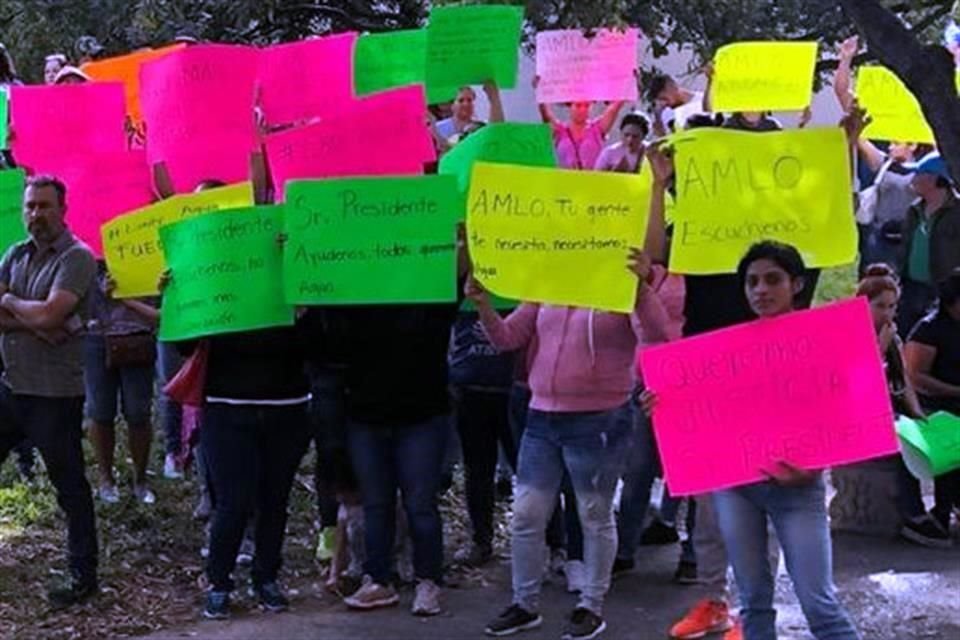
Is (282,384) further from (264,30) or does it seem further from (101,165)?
(264,30)

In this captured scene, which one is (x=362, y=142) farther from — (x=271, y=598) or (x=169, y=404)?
(x=169, y=404)

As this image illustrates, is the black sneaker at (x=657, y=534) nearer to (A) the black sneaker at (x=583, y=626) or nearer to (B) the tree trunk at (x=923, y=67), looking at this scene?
(A) the black sneaker at (x=583, y=626)

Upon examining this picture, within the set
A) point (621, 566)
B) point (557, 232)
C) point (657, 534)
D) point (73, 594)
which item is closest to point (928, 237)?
point (657, 534)

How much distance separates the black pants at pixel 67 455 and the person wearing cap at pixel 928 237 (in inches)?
209

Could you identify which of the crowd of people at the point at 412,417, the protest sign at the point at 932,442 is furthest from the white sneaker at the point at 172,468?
the protest sign at the point at 932,442

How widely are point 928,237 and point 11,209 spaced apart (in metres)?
5.47

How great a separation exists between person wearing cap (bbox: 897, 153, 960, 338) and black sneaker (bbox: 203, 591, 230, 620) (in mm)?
4920

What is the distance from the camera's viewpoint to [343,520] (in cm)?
730

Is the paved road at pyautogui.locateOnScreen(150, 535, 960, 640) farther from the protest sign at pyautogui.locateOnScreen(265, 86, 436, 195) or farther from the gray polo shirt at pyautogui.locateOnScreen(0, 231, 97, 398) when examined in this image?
the protest sign at pyautogui.locateOnScreen(265, 86, 436, 195)

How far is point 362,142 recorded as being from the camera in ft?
22.4

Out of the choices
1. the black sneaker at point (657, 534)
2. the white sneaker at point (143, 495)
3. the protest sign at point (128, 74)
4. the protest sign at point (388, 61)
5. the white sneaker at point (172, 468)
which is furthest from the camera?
the white sneaker at point (172, 468)

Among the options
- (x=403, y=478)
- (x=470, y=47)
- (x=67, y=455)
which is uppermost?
(x=470, y=47)

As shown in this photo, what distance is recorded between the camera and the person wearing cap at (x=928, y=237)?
9438mm

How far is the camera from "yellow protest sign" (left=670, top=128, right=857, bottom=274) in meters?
5.95
